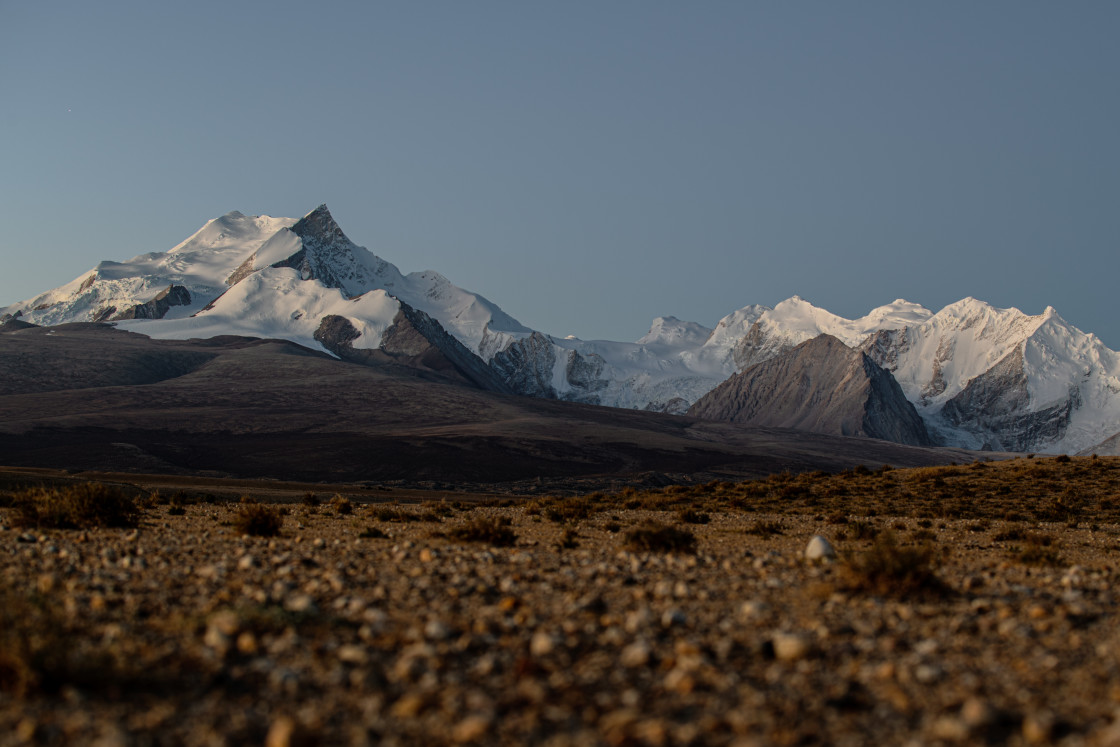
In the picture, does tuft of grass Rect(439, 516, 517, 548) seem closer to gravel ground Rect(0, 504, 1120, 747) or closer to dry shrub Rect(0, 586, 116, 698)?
gravel ground Rect(0, 504, 1120, 747)

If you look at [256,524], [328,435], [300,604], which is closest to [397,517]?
[256,524]

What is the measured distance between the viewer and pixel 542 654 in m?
7.08

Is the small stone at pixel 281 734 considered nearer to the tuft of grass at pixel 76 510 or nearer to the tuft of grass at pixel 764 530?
the tuft of grass at pixel 76 510

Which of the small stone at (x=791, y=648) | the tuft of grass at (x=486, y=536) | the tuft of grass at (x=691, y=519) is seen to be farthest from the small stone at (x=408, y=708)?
the tuft of grass at (x=691, y=519)

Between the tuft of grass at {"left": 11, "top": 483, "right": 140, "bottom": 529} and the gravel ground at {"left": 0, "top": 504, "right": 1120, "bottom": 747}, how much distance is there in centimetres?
622

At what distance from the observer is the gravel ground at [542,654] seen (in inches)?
217

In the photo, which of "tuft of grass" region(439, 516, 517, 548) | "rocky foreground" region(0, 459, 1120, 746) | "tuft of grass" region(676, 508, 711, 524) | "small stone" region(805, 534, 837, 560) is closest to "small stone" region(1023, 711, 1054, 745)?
"rocky foreground" region(0, 459, 1120, 746)

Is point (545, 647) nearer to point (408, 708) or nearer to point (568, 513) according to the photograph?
point (408, 708)

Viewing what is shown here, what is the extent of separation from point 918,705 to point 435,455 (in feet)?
360

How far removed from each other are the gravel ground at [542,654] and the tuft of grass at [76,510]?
6215 millimetres

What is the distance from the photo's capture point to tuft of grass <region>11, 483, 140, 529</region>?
1773 cm

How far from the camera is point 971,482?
37.9 metres

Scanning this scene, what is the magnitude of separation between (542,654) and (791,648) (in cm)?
191

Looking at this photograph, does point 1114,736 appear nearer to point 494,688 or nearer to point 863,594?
point 494,688
